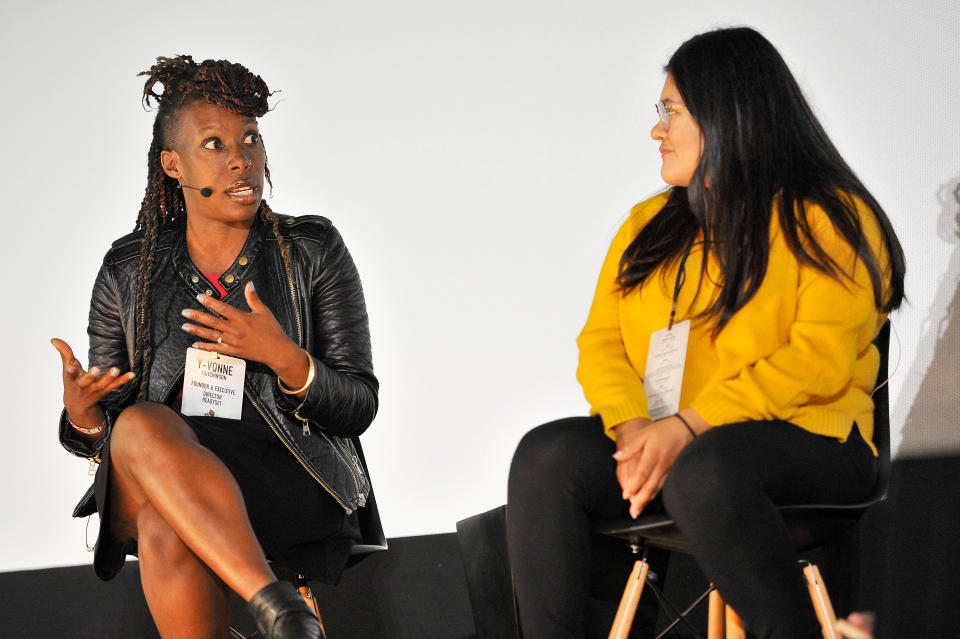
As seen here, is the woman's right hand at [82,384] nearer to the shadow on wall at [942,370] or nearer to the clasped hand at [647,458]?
the clasped hand at [647,458]

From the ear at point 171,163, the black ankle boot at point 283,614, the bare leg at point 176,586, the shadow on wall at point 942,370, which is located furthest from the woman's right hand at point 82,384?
the shadow on wall at point 942,370

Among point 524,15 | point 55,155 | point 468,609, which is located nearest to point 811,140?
point 524,15

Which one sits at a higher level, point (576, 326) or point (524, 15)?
point (524, 15)

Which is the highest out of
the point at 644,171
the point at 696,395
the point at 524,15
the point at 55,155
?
the point at 524,15

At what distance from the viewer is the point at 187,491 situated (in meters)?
1.68

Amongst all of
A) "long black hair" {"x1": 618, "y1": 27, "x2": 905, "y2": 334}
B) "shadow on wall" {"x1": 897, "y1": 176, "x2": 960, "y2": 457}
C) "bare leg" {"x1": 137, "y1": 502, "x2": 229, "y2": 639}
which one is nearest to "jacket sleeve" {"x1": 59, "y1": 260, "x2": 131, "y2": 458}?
"bare leg" {"x1": 137, "y1": 502, "x2": 229, "y2": 639}

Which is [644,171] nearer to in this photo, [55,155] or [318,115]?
[318,115]

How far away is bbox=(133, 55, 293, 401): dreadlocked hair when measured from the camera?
214 cm

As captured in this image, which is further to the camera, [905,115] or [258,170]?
[905,115]

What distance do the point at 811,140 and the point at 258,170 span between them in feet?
3.74

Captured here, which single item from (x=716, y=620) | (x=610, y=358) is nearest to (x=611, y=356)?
(x=610, y=358)

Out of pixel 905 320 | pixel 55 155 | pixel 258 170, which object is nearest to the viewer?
pixel 258 170

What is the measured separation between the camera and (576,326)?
2795 mm

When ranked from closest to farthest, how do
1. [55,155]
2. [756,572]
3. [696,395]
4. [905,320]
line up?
[756,572]
[696,395]
[905,320]
[55,155]
